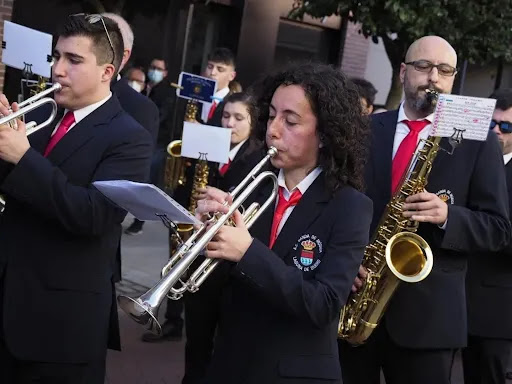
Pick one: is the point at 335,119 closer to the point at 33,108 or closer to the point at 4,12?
the point at 33,108

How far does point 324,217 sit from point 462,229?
42.6 inches

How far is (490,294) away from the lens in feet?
14.9

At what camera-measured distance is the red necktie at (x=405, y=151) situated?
12.5 ft

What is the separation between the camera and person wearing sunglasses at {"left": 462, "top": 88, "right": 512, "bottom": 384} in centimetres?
446

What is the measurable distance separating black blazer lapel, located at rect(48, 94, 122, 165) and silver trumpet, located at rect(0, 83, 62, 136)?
0.13 m

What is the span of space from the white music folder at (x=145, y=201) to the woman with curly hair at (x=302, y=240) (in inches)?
3.7

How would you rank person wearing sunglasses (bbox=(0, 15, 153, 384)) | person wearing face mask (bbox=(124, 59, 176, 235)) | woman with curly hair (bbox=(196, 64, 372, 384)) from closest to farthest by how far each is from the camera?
1. woman with curly hair (bbox=(196, 64, 372, 384))
2. person wearing sunglasses (bbox=(0, 15, 153, 384))
3. person wearing face mask (bbox=(124, 59, 176, 235))

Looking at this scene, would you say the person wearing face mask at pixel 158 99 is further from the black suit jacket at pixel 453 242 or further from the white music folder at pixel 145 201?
the white music folder at pixel 145 201

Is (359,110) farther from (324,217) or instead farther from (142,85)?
(142,85)

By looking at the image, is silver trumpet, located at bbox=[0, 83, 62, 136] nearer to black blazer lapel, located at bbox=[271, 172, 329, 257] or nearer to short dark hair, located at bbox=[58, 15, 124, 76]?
short dark hair, located at bbox=[58, 15, 124, 76]

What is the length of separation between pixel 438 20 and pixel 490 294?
13.9 ft

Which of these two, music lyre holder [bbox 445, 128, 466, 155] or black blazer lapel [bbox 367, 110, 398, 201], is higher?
music lyre holder [bbox 445, 128, 466, 155]

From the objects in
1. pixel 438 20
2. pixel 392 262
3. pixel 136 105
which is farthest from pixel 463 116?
pixel 438 20

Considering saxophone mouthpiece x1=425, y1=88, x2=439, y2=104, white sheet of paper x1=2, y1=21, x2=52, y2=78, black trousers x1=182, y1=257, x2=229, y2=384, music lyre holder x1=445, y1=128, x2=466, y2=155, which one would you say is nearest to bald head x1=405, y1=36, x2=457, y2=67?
saxophone mouthpiece x1=425, y1=88, x2=439, y2=104
